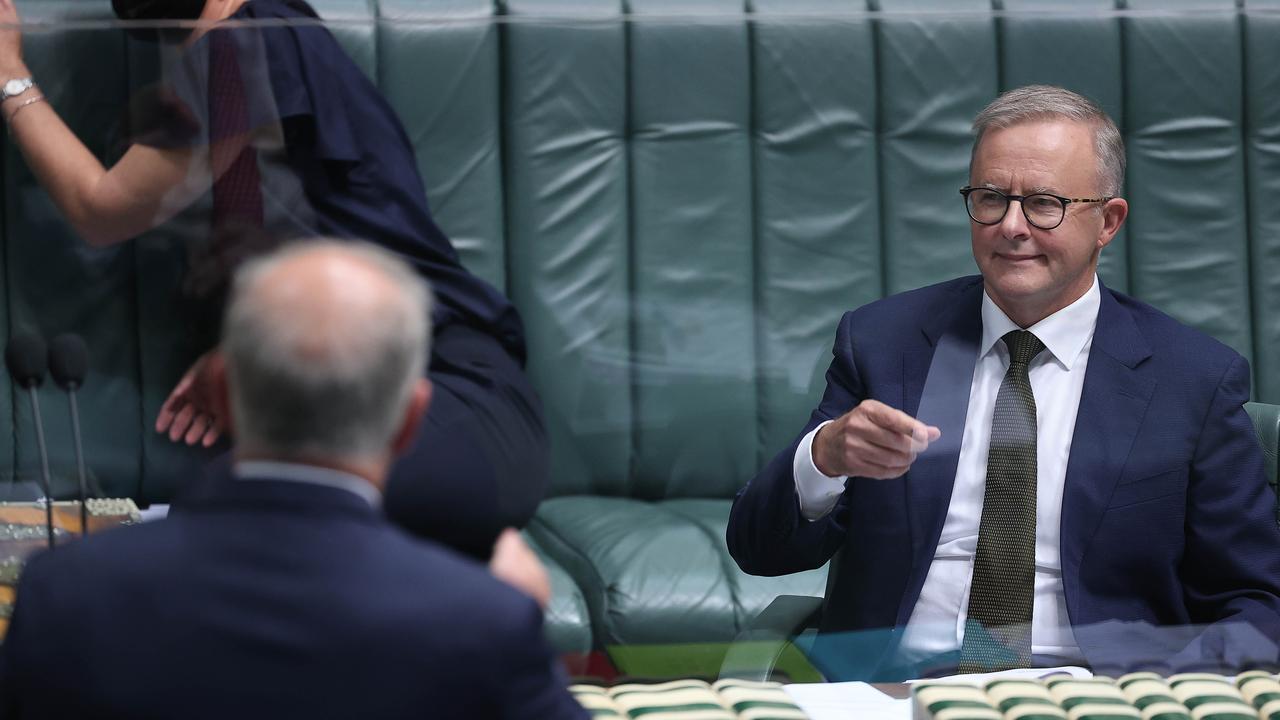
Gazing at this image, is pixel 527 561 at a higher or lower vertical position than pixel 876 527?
higher

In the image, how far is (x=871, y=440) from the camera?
1213mm

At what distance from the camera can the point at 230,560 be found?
69 centimetres

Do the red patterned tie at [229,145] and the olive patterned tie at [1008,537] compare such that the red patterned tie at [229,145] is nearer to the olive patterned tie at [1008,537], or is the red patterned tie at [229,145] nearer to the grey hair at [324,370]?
the grey hair at [324,370]

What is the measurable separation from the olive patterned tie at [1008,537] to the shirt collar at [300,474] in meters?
0.72

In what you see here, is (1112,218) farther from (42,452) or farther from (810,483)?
(42,452)

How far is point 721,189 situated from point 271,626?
0.75 m

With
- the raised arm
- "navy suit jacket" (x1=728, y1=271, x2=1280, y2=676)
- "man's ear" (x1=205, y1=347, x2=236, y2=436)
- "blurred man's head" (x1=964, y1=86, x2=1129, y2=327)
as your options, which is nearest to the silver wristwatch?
the raised arm

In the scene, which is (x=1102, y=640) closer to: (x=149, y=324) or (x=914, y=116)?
(x=914, y=116)

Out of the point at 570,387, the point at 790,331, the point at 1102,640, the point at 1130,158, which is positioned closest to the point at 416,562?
the point at 570,387

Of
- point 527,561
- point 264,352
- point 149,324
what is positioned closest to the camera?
point 264,352

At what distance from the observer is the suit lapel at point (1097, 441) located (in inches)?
50.2

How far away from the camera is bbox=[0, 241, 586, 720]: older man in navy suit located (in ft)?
2.19

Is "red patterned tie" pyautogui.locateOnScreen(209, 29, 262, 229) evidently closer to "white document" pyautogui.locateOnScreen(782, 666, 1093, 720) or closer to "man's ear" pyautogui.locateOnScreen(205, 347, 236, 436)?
"man's ear" pyautogui.locateOnScreen(205, 347, 236, 436)

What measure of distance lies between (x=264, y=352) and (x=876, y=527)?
74cm
